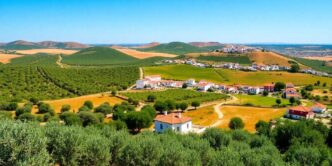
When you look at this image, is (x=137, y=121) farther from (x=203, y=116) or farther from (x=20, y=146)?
(x=20, y=146)

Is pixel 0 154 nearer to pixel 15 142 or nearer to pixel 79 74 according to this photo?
pixel 15 142

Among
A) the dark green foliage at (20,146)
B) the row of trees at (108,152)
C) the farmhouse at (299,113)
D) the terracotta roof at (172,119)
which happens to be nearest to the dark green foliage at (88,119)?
the terracotta roof at (172,119)

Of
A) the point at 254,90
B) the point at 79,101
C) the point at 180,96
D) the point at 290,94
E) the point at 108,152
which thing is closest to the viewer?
the point at 108,152

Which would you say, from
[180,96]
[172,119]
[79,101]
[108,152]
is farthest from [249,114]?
[108,152]

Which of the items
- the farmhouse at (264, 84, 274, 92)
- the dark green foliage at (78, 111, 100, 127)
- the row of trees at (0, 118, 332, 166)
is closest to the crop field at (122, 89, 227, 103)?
the farmhouse at (264, 84, 274, 92)

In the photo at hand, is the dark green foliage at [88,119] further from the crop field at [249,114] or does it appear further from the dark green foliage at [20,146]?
the dark green foliage at [20,146]

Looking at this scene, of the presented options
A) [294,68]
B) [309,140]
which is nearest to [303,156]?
[309,140]
